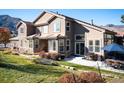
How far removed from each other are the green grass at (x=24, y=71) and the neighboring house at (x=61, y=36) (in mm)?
735

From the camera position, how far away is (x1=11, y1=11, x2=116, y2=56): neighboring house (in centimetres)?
1128

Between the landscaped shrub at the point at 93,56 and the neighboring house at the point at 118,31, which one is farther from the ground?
the neighboring house at the point at 118,31

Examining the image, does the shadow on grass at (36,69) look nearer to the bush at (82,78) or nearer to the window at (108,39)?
the bush at (82,78)

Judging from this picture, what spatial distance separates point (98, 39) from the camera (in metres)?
12.2

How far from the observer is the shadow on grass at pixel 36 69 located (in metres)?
9.73

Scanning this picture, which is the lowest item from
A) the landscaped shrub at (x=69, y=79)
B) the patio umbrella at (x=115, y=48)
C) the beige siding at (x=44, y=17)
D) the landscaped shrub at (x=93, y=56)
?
the landscaped shrub at (x=69, y=79)

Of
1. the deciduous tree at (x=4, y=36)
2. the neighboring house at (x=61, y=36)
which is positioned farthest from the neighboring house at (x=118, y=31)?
the deciduous tree at (x=4, y=36)

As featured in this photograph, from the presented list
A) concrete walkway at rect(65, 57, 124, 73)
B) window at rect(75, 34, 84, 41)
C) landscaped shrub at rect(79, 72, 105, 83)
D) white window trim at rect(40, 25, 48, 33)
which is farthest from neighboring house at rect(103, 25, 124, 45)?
white window trim at rect(40, 25, 48, 33)

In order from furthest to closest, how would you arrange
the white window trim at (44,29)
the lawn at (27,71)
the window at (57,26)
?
the window at (57,26), the white window trim at (44,29), the lawn at (27,71)

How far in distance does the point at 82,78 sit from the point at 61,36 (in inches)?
253

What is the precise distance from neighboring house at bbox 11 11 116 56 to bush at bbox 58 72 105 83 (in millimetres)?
1745

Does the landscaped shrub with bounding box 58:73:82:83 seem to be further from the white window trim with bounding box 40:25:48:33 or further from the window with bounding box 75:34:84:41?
the white window trim with bounding box 40:25:48:33

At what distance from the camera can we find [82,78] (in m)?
9.12

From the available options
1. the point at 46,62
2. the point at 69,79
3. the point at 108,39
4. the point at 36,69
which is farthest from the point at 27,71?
the point at 108,39
